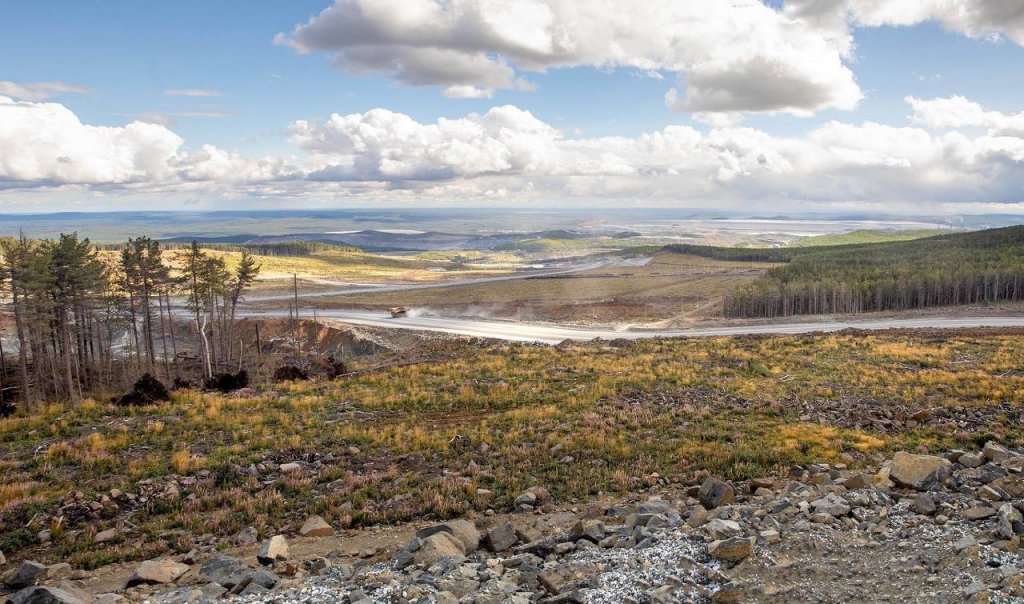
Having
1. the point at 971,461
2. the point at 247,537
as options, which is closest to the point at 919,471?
the point at 971,461

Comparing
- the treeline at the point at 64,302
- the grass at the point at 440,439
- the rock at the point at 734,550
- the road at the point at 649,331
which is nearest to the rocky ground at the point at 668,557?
the rock at the point at 734,550

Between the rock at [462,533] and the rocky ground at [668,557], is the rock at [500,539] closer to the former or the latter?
the rocky ground at [668,557]

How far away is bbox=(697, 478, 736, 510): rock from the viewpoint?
12938 mm

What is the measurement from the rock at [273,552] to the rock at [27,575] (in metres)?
3.81

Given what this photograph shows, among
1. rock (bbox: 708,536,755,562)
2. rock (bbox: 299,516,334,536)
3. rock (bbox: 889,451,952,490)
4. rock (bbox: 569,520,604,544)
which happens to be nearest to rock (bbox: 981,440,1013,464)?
rock (bbox: 889,451,952,490)

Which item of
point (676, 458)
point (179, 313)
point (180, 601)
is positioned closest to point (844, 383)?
point (676, 458)

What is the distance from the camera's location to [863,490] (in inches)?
482

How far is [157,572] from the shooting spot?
1028 centimetres

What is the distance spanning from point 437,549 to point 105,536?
8011mm

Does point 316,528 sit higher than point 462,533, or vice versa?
point 462,533

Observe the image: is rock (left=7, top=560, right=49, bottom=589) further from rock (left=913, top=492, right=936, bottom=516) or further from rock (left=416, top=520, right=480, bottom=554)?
rock (left=913, top=492, right=936, bottom=516)

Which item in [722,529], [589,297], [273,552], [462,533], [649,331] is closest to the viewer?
[722,529]

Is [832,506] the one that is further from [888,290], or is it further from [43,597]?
[888,290]

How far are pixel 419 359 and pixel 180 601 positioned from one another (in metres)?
30.8
